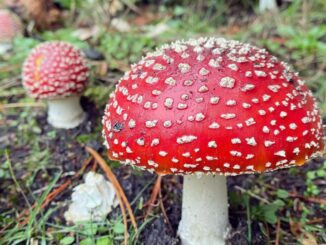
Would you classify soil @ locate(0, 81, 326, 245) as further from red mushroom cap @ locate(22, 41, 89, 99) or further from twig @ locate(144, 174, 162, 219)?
red mushroom cap @ locate(22, 41, 89, 99)

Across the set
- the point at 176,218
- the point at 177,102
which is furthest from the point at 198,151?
the point at 176,218

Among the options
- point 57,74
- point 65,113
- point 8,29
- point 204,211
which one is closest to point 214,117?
point 204,211

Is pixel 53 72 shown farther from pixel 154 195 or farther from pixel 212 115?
pixel 212 115

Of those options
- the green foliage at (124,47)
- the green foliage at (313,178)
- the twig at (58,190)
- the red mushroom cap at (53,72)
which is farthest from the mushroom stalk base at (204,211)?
the green foliage at (124,47)

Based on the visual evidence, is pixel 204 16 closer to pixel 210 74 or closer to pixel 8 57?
pixel 8 57

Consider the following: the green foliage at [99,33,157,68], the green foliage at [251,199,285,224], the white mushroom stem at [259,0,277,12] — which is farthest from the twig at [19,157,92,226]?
the white mushroom stem at [259,0,277,12]

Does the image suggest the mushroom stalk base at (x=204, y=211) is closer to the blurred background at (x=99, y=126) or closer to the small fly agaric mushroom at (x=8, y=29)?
the blurred background at (x=99, y=126)
